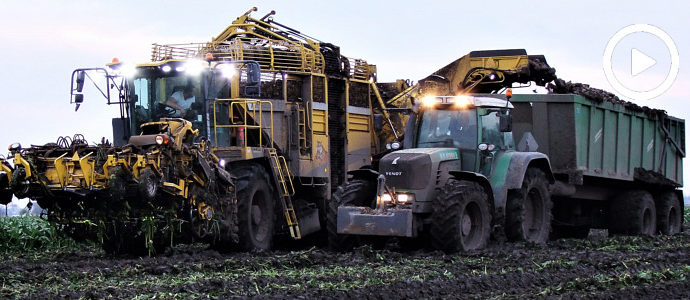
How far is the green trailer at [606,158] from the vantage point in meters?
18.0

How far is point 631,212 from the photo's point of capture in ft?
65.6

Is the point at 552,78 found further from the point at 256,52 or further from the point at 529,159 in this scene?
the point at 256,52

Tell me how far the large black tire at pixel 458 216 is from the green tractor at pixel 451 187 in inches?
0.5

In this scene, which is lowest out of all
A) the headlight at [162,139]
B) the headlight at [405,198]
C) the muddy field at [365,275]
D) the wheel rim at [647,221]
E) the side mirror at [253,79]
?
the wheel rim at [647,221]

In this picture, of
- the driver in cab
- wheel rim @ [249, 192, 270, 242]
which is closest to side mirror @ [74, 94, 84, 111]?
the driver in cab

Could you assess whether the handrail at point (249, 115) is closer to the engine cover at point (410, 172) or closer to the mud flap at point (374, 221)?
the mud flap at point (374, 221)

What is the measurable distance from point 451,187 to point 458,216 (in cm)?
45

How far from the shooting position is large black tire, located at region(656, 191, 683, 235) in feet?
70.1

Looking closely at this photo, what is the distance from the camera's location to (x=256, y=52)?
17406mm

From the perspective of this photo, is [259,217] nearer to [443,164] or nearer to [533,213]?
[443,164]


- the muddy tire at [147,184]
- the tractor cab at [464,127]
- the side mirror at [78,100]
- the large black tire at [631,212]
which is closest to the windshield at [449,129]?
the tractor cab at [464,127]

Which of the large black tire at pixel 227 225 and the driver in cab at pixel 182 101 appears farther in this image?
the driver in cab at pixel 182 101

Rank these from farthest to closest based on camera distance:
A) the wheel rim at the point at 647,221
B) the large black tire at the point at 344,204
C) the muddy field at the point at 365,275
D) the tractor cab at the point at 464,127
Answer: the wheel rim at the point at 647,221 → the tractor cab at the point at 464,127 → the large black tire at the point at 344,204 → the muddy field at the point at 365,275

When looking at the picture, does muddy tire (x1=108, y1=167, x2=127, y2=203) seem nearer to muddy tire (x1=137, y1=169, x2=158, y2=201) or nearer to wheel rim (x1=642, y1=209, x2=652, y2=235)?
muddy tire (x1=137, y1=169, x2=158, y2=201)
